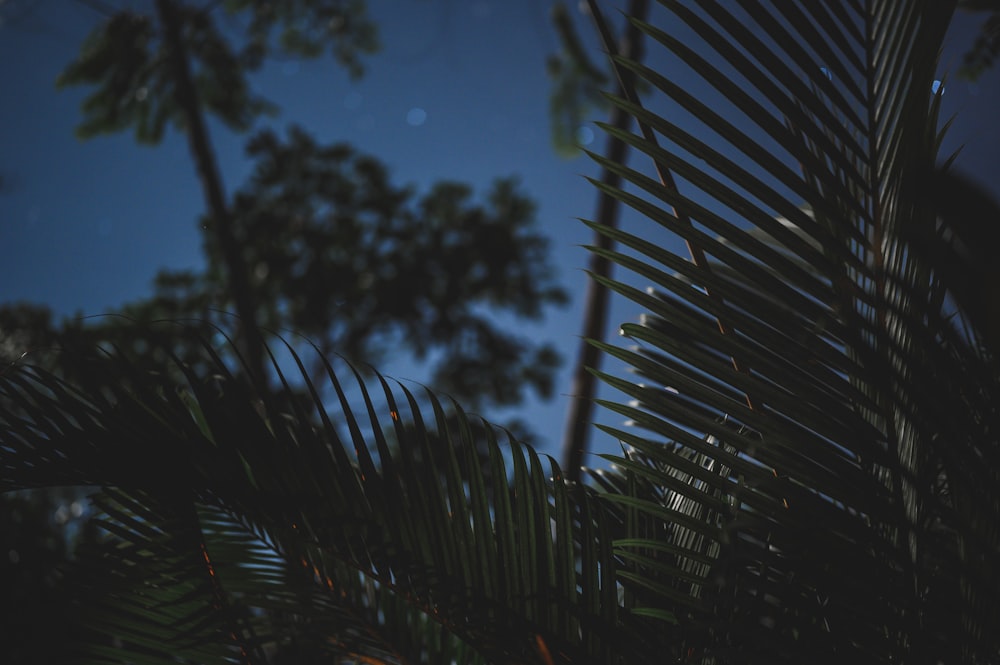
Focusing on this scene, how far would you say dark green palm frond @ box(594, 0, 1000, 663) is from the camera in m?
0.74

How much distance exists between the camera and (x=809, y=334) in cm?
82

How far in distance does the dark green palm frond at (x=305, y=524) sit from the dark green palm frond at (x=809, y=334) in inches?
5.1

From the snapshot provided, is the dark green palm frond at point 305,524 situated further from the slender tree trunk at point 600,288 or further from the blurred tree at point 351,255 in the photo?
the blurred tree at point 351,255

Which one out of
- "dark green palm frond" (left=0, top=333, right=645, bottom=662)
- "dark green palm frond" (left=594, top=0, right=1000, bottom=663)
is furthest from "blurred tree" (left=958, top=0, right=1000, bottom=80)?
"dark green palm frond" (left=0, top=333, right=645, bottom=662)

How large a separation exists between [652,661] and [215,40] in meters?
7.95

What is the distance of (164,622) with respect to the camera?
946mm

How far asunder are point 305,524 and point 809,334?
0.69m

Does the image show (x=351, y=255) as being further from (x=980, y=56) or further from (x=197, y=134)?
(x=980, y=56)

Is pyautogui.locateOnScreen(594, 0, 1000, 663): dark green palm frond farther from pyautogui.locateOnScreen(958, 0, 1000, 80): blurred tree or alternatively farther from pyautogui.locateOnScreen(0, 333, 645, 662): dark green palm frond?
pyautogui.locateOnScreen(958, 0, 1000, 80): blurred tree

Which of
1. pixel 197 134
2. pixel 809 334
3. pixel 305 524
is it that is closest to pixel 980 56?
pixel 809 334

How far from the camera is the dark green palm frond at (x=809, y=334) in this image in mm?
740

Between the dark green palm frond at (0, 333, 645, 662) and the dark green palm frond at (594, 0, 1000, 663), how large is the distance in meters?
0.13

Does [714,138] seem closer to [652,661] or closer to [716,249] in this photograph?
[716,249]

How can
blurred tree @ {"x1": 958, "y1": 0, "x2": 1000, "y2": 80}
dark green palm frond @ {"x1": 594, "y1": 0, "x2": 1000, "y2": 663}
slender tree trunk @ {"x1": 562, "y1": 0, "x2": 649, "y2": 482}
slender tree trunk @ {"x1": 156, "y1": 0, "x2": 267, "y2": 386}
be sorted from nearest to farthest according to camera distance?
dark green palm frond @ {"x1": 594, "y1": 0, "x2": 1000, "y2": 663}
blurred tree @ {"x1": 958, "y1": 0, "x2": 1000, "y2": 80}
slender tree trunk @ {"x1": 562, "y1": 0, "x2": 649, "y2": 482}
slender tree trunk @ {"x1": 156, "y1": 0, "x2": 267, "y2": 386}
